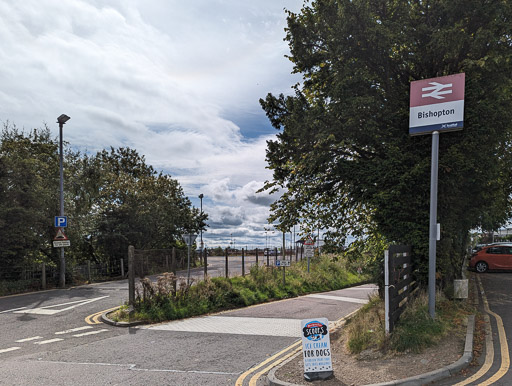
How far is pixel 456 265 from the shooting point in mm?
12055

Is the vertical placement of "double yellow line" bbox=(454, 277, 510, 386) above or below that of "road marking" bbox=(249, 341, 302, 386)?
above

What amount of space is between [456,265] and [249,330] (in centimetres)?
661

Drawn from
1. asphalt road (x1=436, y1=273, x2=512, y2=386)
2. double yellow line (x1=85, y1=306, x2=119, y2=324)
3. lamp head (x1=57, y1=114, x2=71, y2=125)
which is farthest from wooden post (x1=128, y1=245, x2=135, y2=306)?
lamp head (x1=57, y1=114, x2=71, y2=125)

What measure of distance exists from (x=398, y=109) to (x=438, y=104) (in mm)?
3201

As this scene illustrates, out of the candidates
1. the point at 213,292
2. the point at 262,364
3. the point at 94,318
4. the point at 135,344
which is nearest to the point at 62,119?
the point at 94,318

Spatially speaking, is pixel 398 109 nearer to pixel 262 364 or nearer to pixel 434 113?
pixel 434 113

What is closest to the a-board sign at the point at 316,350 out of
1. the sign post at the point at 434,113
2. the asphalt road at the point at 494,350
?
the asphalt road at the point at 494,350

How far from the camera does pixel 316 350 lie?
6.25 m

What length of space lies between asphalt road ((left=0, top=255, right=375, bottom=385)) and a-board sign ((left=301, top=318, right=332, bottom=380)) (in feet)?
4.40

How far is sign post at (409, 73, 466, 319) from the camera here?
8.33m

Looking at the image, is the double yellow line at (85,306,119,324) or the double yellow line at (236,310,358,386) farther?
the double yellow line at (85,306,119,324)

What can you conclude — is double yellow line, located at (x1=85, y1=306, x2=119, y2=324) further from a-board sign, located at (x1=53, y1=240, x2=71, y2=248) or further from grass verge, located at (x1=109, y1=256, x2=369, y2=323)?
a-board sign, located at (x1=53, y1=240, x2=71, y2=248)

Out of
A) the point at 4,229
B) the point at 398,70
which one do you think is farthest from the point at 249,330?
the point at 4,229

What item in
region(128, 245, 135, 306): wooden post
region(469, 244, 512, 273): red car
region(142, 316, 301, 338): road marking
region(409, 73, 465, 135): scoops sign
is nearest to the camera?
region(409, 73, 465, 135): scoops sign
